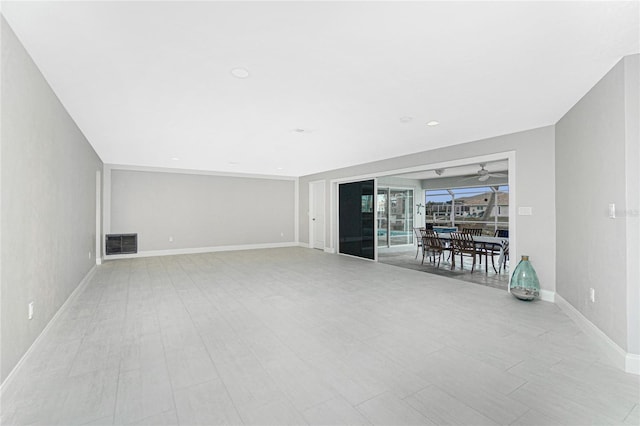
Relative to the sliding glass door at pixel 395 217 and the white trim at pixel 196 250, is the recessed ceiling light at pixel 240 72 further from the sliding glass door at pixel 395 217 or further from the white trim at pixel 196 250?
the sliding glass door at pixel 395 217

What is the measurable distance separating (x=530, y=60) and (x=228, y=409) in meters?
3.29

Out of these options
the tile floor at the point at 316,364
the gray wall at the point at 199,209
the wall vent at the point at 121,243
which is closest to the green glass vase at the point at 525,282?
the tile floor at the point at 316,364

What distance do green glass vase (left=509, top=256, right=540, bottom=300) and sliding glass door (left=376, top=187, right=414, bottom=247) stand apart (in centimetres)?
578

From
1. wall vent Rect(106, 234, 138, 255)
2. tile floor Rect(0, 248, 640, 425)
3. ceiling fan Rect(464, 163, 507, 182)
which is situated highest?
ceiling fan Rect(464, 163, 507, 182)

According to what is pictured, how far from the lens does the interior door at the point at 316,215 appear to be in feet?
29.7

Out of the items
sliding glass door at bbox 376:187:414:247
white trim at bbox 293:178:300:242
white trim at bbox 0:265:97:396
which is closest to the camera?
white trim at bbox 0:265:97:396

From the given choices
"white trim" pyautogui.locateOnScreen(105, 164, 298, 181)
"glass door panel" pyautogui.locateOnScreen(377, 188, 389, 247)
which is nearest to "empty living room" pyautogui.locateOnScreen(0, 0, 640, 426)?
"white trim" pyautogui.locateOnScreen(105, 164, 298, 181)

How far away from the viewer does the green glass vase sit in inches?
152

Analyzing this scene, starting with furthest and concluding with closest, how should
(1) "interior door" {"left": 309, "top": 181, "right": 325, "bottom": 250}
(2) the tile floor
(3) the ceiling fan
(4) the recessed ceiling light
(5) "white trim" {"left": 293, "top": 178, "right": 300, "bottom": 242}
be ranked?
(5) "white trim" {"left": 293, "top": 178, "right": 300, "bottom": 242}, (1) "interior door" {"left": 309, "top": 181, "right": 325, "bottom": 250}, (3) the ceiling fan, (4) the recessed ceiling light, (2) the tile floor

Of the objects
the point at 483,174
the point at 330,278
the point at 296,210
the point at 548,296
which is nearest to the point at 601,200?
the point at 548,296

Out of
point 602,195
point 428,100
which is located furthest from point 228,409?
point 602,195

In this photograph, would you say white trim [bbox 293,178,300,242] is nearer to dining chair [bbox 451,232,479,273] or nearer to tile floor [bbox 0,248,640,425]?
dining chair [bbox 451,232,479,273]

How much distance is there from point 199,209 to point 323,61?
23.4 ft

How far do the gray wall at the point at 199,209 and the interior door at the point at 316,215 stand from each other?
3.04 ft
